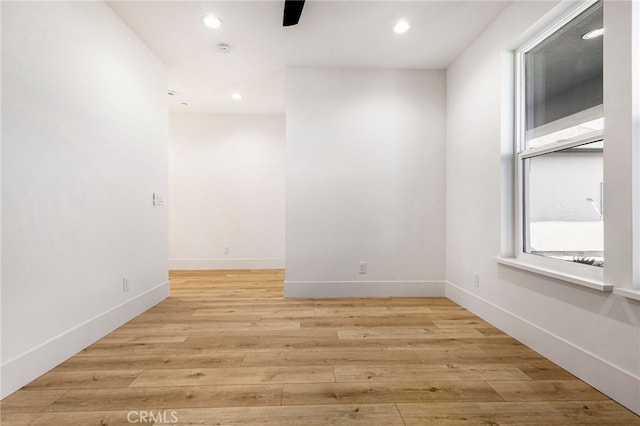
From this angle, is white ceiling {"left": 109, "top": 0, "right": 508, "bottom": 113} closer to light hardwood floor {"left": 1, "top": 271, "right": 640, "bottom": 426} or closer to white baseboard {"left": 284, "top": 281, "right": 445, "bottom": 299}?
white baseboard {"left": 284, "top": 281, "right": 445, "bottom": 299}

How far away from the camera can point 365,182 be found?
3305 mm

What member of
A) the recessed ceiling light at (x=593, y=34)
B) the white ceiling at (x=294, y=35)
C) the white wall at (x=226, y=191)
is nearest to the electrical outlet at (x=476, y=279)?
the recessed ceiling light at (x=593, y=34)

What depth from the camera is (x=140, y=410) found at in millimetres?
1386

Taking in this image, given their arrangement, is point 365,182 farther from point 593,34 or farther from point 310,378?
point 310,378

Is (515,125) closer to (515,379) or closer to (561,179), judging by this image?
(561,179)

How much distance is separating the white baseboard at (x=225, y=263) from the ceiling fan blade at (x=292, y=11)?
11.8 ft

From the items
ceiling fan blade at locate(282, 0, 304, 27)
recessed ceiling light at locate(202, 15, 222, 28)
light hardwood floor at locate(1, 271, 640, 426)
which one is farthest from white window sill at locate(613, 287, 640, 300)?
recessed ceiling light at locate(202, 15, 222, 28)

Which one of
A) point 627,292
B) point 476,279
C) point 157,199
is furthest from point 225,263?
point 627,292

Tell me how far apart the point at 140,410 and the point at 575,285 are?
2485 millimetres

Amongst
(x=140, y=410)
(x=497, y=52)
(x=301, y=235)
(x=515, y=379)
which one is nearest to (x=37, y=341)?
(x=140, y=410)

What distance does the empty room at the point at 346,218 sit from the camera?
4.83ft

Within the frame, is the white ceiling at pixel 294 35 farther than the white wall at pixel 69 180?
Yes

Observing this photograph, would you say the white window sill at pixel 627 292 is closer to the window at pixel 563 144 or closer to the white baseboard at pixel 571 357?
the window at pixel 563 144

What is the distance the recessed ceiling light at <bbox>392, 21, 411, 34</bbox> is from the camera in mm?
2471
